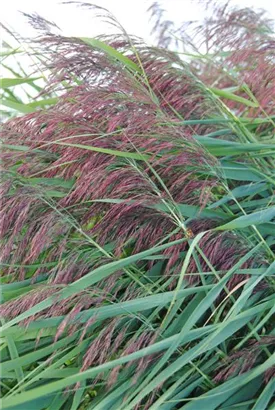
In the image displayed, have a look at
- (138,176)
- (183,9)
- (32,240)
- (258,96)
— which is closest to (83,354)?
(32,240)

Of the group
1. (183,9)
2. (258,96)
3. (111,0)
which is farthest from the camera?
(111,0)

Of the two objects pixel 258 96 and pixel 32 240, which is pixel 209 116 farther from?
pixel 32 240

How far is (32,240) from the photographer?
49.7 inches

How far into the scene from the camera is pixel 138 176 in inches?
51.0

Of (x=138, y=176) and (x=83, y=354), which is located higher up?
(x=138, y=176)

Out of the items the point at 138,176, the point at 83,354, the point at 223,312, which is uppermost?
the point at 138,176

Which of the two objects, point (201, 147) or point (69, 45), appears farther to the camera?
point (69, 45)

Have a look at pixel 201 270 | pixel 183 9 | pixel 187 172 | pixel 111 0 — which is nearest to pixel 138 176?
pixel 187 172

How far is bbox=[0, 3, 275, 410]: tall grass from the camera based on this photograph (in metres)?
1.20

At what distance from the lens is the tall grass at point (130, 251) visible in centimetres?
120

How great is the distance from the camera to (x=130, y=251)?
4.63ft

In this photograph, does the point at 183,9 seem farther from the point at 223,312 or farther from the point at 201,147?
the point at 223,312

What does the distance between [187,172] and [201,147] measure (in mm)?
66

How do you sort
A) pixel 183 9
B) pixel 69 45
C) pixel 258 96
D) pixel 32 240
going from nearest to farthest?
1. pixel 32 240
2. pixel 69 45
3. pixel 258 96
4. pixel 183 9
